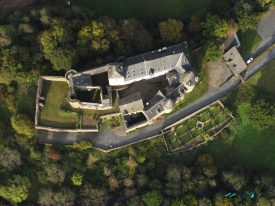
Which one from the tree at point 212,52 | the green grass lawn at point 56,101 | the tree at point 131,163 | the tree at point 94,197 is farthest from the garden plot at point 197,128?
the green grass lawn at point 56,101

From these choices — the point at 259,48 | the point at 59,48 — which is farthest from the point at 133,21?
the point at 259,48

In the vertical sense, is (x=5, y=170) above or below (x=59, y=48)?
below

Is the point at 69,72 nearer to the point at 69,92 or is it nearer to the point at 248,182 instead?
the point at 69,92

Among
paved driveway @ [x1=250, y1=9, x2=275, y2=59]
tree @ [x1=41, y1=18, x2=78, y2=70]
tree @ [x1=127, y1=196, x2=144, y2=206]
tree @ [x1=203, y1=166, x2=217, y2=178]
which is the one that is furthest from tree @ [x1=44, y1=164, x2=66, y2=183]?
paved driveway @ [x1=250, y1=9, x2=275, y2=59]

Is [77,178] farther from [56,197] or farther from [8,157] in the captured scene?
[8,157]

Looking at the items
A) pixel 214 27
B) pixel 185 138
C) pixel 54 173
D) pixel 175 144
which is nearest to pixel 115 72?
pixel 175 144
